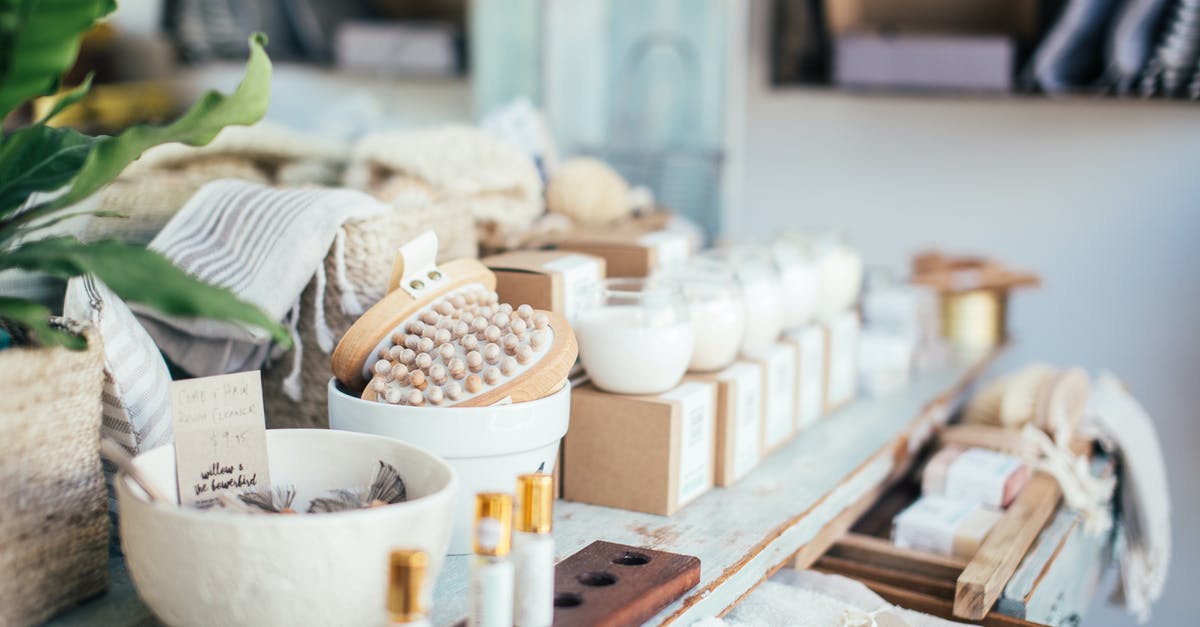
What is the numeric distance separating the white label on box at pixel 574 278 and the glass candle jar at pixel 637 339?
31 millimetres

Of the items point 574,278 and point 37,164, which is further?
point 574,278

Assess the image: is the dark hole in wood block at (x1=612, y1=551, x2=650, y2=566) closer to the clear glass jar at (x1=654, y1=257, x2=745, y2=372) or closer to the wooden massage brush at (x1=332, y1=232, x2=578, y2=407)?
the wooden massage brush at (x1=332, y1=232, x2=578, y2=407)

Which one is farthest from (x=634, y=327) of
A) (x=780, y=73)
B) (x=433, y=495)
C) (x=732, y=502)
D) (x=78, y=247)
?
(x=780, y=73)

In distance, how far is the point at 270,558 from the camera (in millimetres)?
794

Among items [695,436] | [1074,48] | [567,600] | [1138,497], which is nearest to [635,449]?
[695,436]

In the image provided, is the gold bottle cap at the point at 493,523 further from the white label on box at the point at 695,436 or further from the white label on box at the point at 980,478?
the white label on box at the point at 980,478

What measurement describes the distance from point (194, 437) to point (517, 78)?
7.10 feet

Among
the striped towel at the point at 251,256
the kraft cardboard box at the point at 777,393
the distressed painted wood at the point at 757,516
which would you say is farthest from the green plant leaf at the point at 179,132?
the kraft cardboard box at the point at 777,393

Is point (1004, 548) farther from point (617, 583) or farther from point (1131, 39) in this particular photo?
point (1131, 39)

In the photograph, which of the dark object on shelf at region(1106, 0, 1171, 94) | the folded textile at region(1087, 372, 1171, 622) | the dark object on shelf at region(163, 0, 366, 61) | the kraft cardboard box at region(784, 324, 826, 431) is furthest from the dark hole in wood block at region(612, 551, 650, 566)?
the dark object on shelf at region(163, 0, 366, 61)

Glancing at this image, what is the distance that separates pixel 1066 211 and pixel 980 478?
152 cm

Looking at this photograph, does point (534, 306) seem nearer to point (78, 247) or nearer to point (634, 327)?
point (634, 327)

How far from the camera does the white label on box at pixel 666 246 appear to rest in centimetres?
150

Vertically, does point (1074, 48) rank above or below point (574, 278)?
above
